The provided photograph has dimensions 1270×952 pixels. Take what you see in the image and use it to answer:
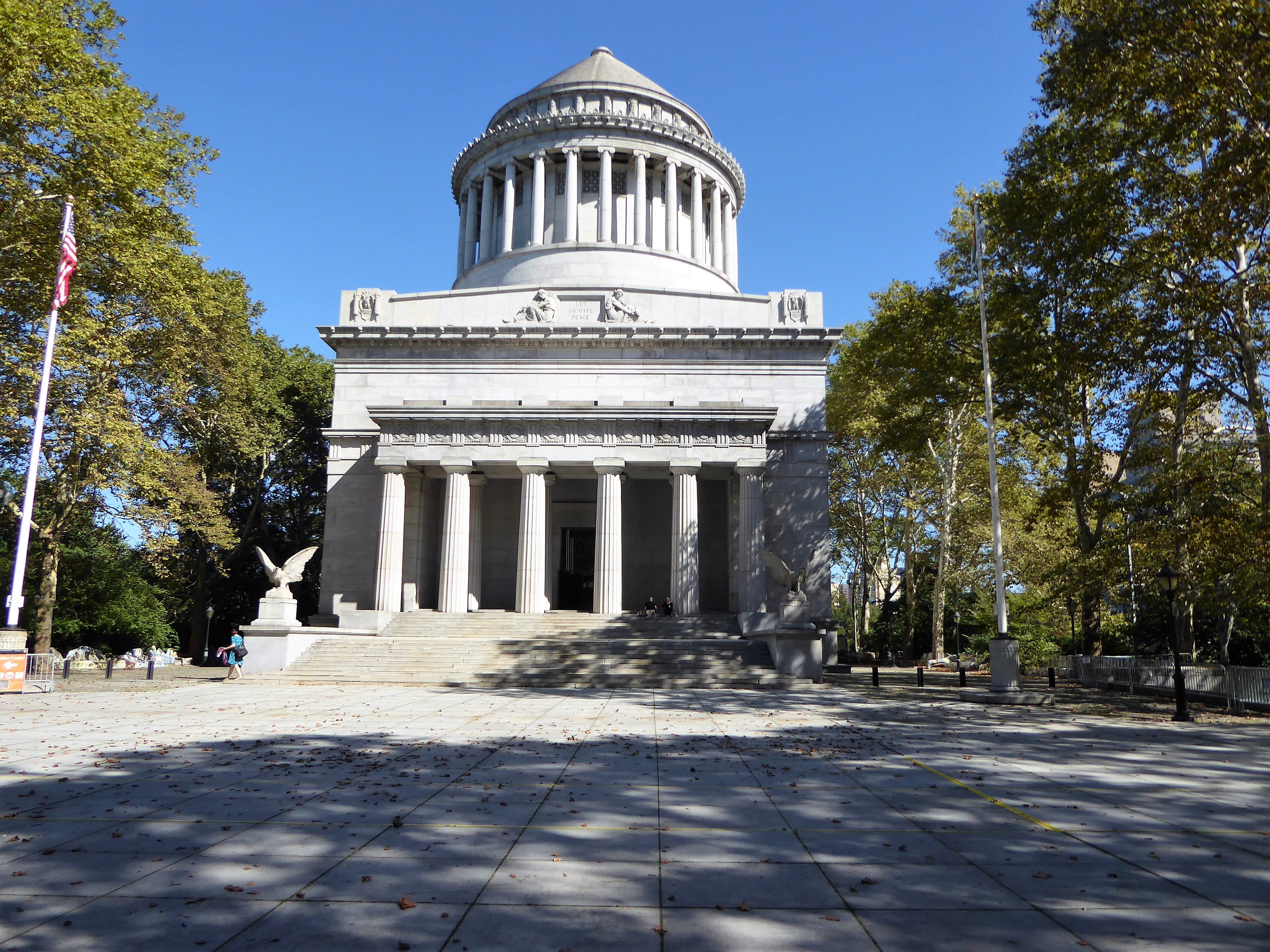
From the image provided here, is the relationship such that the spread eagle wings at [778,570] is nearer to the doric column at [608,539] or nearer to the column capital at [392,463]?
the doric column at [608,539]

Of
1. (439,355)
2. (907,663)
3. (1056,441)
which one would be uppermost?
(439,355)

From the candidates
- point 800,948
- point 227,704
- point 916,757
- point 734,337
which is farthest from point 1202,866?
point 734,337

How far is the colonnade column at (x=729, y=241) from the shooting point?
5881 centimetres

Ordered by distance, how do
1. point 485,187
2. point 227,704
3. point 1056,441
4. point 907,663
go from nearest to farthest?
1. point 227,704
2. point 1056,441
3. point 907,663
4. point 485,187

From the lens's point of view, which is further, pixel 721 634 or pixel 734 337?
pixel 734 337

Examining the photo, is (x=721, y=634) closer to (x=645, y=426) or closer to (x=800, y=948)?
(x=645, y=426)

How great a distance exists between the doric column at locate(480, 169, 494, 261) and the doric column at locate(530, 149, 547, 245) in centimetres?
337

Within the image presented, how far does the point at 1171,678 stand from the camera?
938 inches

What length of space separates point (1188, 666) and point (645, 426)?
2158 cm

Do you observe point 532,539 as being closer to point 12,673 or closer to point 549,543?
point 549,543

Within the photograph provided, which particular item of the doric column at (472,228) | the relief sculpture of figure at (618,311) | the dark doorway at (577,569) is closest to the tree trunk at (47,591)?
the dark doorway at (577,569)

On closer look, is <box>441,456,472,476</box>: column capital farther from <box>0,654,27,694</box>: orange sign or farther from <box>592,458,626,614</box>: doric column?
<box>0,654,27,694</box>: orange sign

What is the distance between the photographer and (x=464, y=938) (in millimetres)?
5121

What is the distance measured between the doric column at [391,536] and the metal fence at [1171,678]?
89.9 feet
